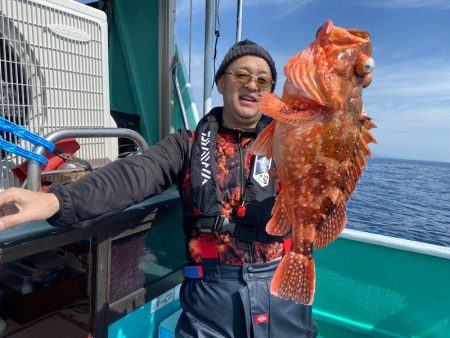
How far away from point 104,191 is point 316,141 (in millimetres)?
1079

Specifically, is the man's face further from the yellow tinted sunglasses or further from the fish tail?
the fish tail

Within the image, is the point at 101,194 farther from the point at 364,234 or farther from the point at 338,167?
the point at 364,234

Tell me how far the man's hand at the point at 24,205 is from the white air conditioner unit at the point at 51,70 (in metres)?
0.59

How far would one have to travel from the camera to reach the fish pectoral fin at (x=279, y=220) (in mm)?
1718

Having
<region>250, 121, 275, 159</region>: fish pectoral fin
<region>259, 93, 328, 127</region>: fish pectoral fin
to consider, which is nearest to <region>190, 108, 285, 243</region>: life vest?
<region>250, 121, 275, 159</region>: fish pectoral fin

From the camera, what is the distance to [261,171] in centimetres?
209

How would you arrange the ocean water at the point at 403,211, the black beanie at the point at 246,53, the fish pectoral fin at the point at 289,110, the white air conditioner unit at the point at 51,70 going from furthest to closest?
the ocean water at the point at 403,211 → the black beanie at the point at 246,53 → the white air conditioner unit at the point at 51,70 → the fish pectoral fin at the point at 289,110

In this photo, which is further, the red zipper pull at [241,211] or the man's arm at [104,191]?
the red zipper pull at [241,211]

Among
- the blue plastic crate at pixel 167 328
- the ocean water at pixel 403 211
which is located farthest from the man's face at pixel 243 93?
the ocean water at pixel 403 211

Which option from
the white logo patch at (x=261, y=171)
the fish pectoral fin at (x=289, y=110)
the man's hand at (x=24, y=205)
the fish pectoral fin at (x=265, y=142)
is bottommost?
the man's hand at (x=24, y=205)

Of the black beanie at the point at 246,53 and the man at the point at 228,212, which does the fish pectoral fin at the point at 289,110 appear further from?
the black beanie at the point at 246,53

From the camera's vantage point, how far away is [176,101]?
154 inches

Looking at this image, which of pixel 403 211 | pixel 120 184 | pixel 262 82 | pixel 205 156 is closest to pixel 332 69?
pixel 262 82

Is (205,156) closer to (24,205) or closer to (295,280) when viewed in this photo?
(295,280)
